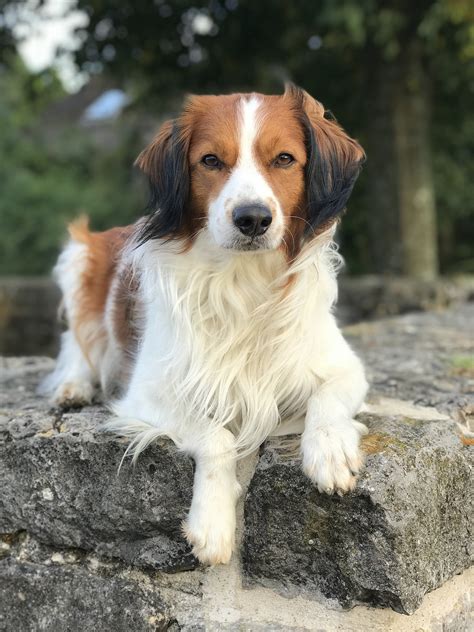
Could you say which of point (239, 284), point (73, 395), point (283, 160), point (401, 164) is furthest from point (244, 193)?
point (401, 164)

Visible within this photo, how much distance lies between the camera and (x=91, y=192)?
14719mm

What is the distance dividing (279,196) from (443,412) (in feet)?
3.37

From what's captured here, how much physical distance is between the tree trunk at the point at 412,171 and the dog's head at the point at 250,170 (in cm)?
597

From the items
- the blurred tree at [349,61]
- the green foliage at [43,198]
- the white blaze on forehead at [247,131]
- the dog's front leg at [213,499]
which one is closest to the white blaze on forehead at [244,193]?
the white blaze on forehead at [247,131]

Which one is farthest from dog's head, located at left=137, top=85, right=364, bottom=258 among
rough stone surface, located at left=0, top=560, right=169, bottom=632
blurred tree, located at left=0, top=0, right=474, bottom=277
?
blurred tree, located at left=0, top=0, right=474, bottom=277

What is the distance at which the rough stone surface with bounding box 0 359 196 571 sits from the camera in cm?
206

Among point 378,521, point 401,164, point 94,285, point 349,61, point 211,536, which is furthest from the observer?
point 349,61

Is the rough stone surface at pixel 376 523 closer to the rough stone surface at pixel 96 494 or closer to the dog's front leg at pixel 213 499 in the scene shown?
the dog's front leg at pixel 213 499

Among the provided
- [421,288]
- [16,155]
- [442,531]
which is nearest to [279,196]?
[442,531]

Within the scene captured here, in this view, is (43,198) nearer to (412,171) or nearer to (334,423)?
(412,171)

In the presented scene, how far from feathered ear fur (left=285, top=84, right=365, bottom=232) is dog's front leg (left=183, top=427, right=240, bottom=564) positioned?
0.78m

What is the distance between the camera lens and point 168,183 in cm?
221

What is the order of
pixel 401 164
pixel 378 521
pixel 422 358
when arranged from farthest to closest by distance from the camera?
pixel 401 164, pixel 422 358, pixel 378 521

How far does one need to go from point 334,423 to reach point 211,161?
92 cm
